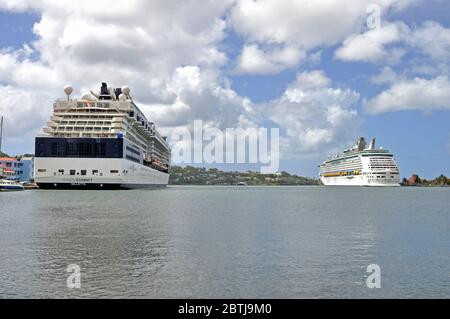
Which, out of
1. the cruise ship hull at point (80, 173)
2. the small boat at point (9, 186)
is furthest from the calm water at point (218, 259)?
the small boat at point (9, 186)

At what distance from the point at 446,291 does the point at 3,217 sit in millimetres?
34590

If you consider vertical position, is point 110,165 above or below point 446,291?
above

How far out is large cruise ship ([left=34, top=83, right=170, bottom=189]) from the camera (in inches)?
3708

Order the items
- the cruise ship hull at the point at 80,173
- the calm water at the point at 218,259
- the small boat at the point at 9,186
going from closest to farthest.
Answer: the calm water at the point at 218,259, the cruise ship hull at the point at 80,173, the small boat at the point at 9,186

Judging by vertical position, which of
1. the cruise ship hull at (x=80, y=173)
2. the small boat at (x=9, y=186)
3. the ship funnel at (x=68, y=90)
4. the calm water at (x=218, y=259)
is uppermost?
the ship funnel at (x=68, y=90)

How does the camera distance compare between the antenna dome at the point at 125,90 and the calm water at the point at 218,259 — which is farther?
the antenna dome at the point at 125,90

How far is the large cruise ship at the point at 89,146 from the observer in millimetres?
94188

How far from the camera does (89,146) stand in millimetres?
96188

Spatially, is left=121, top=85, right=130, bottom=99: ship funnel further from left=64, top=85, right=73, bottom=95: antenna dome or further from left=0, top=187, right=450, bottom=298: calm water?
left=0, top=187, right=450, bottom=298: calm water

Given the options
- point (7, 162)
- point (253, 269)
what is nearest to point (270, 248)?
point (253, 269)

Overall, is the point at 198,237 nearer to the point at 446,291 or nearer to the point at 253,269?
the point at 253,269

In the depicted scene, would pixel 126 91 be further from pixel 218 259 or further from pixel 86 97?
pixel 218 259

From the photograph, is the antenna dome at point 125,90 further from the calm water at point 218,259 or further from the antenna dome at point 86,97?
the calm water at point 218,259
